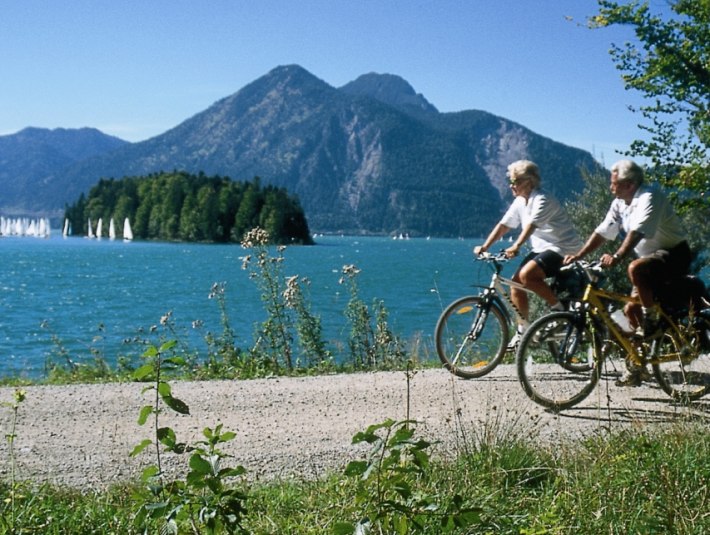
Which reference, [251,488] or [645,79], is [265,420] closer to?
[251,488]

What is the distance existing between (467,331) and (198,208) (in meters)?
135

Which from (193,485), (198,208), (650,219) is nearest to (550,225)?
(650,219)

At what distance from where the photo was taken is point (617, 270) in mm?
17406

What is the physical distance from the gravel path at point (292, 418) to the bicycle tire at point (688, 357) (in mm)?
149

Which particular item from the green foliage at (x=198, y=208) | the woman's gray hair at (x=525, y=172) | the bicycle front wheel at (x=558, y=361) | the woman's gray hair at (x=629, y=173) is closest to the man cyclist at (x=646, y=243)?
the woman's gray hair at (x=629, y=173)

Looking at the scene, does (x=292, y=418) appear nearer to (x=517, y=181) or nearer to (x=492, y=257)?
(x=492, y=257)

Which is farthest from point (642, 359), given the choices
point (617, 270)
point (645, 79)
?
point (617, 270)

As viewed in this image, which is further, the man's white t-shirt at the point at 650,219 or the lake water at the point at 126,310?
the lake water at the point at 126,310

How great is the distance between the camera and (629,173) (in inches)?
296

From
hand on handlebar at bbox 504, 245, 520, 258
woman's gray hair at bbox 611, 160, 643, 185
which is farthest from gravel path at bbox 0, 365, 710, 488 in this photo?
woman's gray hair at bbox 611, 160, 643, 185

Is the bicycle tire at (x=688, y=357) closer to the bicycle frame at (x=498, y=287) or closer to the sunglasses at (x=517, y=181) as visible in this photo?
the bicycle frame at (x=498, y=287)

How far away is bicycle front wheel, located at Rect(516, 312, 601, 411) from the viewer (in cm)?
727

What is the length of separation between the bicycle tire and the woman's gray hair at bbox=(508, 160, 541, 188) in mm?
2203

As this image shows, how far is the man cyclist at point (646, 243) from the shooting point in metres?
7.40
